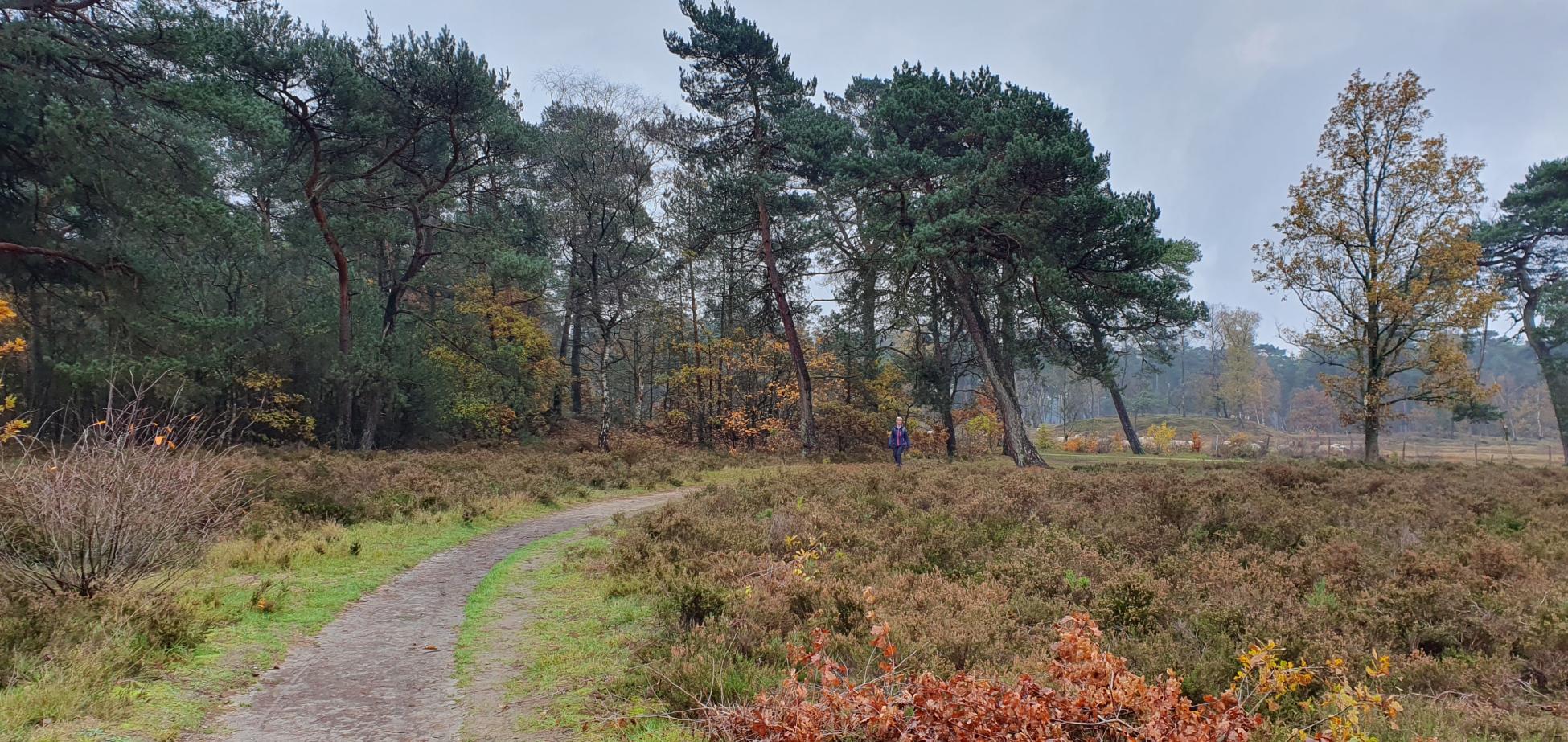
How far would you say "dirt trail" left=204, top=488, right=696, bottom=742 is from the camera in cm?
411

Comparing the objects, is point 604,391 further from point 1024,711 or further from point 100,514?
point 1024,711

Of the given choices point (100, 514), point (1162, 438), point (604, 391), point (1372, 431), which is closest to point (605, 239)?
point (604, 391)

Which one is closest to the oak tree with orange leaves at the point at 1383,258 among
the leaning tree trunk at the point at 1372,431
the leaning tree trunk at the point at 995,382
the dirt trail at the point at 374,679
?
the leaning tree trunk at the point at 1372,431

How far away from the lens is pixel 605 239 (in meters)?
25.0

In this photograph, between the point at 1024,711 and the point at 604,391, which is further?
the point at 604,391

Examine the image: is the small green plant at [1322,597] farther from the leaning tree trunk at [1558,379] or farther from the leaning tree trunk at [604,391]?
the leaning tree trunk at [1558,379]

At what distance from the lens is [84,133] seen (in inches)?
533

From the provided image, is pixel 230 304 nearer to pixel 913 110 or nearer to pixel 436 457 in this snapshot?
pixel 436 457

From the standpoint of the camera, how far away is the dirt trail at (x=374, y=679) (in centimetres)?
411

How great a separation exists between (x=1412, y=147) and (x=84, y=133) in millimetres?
34990

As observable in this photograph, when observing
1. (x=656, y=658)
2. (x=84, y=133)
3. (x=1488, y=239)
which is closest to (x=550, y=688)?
(x=656, y=658)

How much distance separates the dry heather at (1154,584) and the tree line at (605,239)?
8029 millimetres

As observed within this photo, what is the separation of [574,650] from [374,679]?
1.44 meters

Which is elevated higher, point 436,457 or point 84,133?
point 84,133
